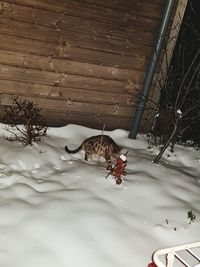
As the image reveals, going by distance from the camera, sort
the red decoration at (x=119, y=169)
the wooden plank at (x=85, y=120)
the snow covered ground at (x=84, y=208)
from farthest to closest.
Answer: the wooden plank at (x=85, y=120) < the red decoration at (x=119, y=169) < the snow covered ground at (x=84, y=208)

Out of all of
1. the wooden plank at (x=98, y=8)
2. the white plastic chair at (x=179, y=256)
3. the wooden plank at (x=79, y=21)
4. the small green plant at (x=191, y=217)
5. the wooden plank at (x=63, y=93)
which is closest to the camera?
the white plastic chair at (x=179, y=256)

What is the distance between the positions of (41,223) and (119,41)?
12.3ft

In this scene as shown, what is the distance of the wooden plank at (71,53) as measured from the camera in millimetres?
5909

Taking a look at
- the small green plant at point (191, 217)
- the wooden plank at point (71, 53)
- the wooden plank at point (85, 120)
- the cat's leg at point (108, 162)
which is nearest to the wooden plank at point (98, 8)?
the wooden plank at point (71, 53)

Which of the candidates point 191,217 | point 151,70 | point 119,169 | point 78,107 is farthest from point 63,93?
point 191,217

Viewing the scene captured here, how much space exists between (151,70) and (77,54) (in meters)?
1.34

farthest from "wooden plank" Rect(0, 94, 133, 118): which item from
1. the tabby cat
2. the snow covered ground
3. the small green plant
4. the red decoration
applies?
the small green plant

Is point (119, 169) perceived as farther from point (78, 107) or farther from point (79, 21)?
point (79, 21)

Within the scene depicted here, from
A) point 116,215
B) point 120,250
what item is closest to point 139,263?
point 120,250

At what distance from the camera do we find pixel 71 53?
20.7 feet

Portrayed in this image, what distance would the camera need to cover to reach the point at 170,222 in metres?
4.58

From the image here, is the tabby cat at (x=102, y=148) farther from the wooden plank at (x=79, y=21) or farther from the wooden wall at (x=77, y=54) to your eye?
the wooden plank at (x=79, y=21)

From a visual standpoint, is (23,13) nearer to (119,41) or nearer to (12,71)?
(12,71)

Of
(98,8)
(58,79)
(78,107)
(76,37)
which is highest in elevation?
(98,8)
